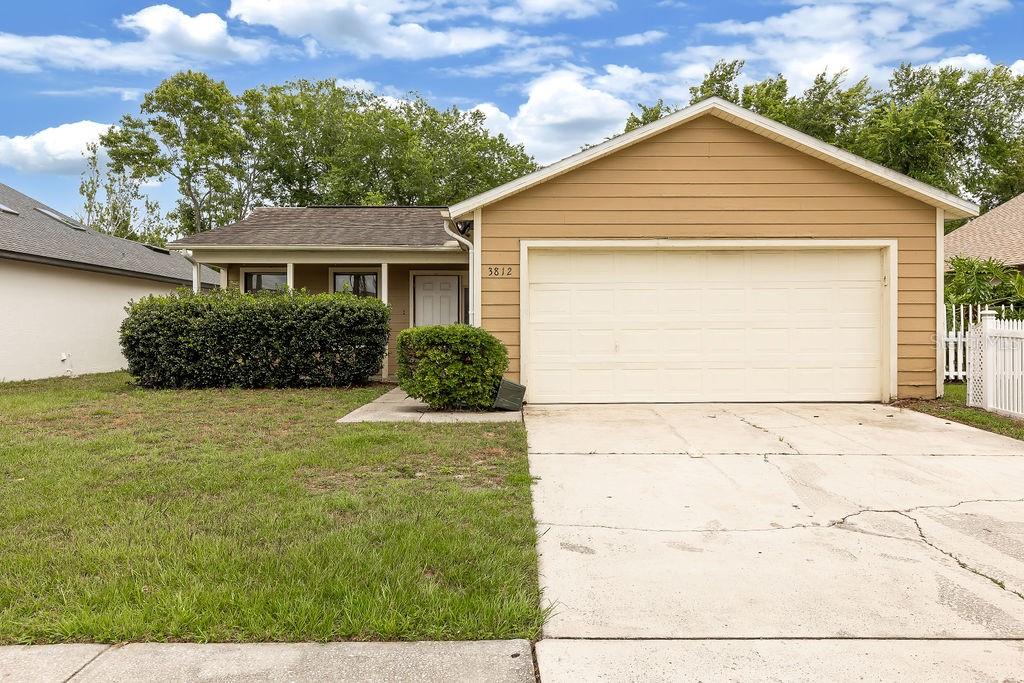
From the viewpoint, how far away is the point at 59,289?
1266 centimetres

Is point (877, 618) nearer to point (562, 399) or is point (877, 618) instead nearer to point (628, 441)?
point (628, 441)

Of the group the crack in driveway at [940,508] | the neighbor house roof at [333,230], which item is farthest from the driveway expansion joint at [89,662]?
the neighbor house roof at [333,230]

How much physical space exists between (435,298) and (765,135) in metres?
7.35

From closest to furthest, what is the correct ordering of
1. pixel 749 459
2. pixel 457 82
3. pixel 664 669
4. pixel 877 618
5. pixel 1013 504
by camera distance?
1. pixel 664 669
2. pixel 877 618
3. pixel 1013 504
4. pixel 749 459
5. pixel 457 82

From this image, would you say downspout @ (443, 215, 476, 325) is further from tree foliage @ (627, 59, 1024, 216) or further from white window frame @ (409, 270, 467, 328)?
tree foliage @ (627, 59, 1024, 216)

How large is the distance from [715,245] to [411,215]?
8168mm

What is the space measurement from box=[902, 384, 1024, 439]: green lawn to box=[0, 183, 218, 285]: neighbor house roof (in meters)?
15.3

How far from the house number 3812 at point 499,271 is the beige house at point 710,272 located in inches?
0.5

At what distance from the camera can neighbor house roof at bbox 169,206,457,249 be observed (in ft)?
38.5

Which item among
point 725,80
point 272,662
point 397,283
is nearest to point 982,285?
point 397,283

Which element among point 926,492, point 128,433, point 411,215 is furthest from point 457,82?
point 926,492

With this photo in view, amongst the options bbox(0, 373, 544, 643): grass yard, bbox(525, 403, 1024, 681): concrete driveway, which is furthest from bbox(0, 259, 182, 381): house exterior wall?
bbox(525, 403, 1024, 681): concrete driveway

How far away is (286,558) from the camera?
112 inches

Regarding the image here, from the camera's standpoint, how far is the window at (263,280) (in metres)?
13.2
